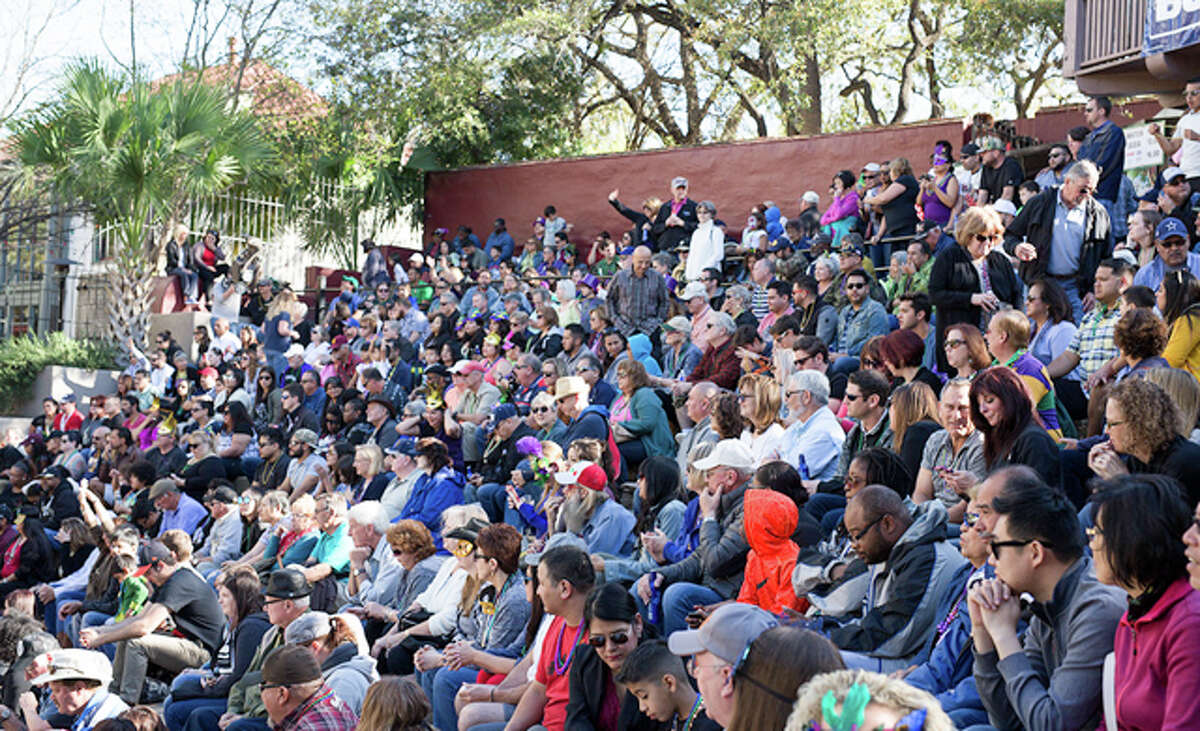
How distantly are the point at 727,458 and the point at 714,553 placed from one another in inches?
24.8

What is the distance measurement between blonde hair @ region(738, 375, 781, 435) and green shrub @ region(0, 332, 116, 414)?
560 inches

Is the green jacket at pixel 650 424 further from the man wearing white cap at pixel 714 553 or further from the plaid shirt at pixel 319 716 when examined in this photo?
the plaid shirt at pixel 319 716

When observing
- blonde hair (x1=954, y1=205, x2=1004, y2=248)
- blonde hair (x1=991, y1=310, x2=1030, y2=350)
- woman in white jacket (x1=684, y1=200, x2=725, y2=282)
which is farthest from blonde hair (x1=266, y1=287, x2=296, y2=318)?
blonde hair (x1=991, y1=310, x2=1030, y2=350)

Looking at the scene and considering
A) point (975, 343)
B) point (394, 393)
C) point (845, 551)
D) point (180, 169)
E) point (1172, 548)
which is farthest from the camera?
point (180, 169)

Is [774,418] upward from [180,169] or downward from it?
downward

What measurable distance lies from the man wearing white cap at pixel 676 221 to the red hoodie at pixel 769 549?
413 inches

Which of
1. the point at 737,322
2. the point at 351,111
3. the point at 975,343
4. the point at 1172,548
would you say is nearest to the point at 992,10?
the point at 351,111

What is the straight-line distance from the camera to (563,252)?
19.9m

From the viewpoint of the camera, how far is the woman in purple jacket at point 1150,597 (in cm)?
337

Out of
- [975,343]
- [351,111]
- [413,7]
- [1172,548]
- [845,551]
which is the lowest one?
[845,551]

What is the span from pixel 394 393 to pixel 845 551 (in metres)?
9.11

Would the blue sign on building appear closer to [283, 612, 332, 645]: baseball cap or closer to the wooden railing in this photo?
the wooden railing

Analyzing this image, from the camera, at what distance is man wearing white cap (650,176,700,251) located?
53.9 feet

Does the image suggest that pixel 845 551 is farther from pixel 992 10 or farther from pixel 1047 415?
pixel 992 10
